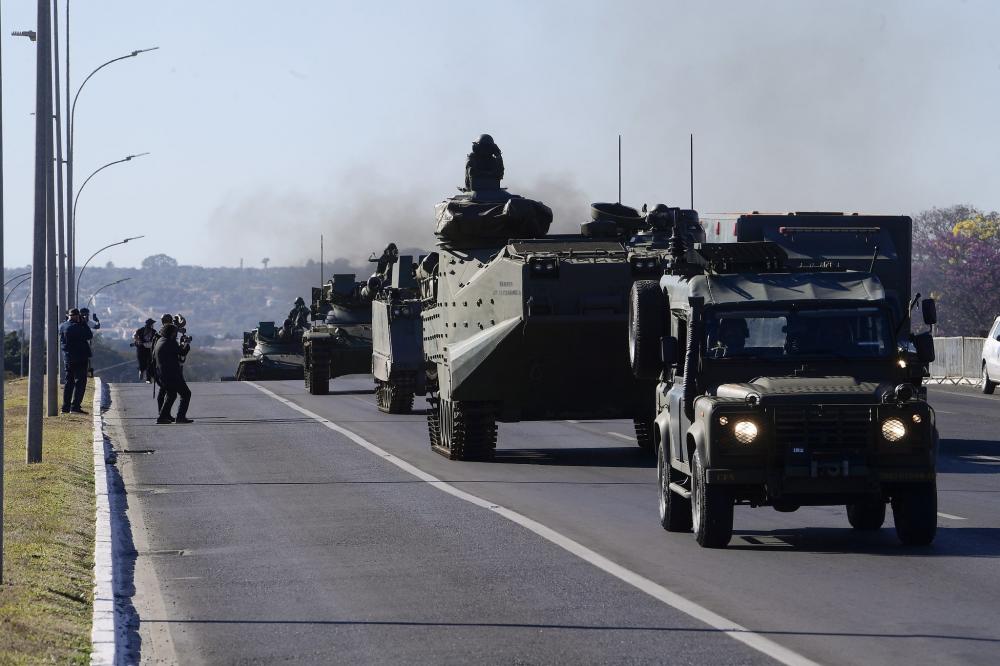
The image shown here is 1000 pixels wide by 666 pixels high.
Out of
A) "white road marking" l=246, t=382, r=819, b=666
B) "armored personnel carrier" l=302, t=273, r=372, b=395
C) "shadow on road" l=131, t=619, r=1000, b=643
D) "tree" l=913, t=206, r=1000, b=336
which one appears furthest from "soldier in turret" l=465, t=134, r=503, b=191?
"tree" l=913, t=206, r=1000, b=336

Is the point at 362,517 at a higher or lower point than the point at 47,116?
lower

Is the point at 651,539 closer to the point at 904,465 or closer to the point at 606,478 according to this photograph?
the point at 904,465

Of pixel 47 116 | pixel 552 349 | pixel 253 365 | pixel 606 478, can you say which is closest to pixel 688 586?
pixel 606 478

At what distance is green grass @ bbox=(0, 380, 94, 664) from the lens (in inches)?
383

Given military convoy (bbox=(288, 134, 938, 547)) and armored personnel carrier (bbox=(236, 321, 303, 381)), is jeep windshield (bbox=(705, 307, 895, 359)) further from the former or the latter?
armored personnel carrier (bbox=(236, 321, 303, 381))

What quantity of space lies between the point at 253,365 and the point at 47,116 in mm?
33994

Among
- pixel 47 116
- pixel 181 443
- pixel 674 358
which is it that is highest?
pixel 47 116

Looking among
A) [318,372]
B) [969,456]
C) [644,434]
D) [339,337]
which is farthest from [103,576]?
[339,337]

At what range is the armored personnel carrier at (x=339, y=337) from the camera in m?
43.4

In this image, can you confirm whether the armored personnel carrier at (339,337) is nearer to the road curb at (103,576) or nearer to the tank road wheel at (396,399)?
the tank road wheel at (396,399)

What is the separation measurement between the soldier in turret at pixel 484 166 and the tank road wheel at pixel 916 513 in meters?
15.3

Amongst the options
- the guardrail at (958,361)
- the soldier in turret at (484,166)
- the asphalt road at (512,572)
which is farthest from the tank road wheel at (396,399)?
the guardrail at (958,361)

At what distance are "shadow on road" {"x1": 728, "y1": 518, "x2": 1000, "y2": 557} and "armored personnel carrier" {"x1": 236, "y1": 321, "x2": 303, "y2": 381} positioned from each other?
43.5 metres

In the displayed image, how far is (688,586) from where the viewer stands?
11766 millimetres
